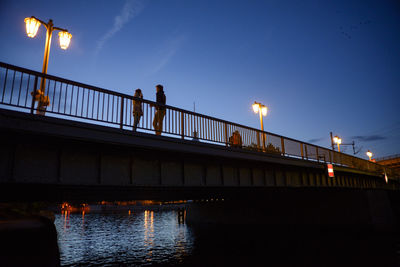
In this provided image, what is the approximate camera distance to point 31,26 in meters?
12.4

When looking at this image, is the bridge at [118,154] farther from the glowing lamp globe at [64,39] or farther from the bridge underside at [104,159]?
the glowing lamp globe at [64,39]

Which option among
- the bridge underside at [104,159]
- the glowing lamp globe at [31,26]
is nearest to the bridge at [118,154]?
the bridge underside at [104,159]

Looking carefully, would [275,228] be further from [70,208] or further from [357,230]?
[70,208]

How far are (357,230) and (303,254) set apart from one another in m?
12.0

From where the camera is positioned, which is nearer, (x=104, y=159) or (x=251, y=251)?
(x=104, y=159)

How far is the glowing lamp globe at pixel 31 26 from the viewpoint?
12.4 meters

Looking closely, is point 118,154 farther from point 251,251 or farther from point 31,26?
point 251,251

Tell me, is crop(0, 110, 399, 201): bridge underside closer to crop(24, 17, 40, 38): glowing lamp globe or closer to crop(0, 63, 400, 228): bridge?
crop(0, 63, 400, 228): bridge

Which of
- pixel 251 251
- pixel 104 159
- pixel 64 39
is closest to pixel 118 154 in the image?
pixel 104 159

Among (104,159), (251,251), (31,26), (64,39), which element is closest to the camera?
(104,159)

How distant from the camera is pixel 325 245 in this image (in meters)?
19.9

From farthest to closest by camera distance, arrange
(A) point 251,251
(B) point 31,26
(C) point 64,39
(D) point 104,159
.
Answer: (A) point 251,251 → (C) point 64,39 → (B) point 31,26 → (D) point 104,159

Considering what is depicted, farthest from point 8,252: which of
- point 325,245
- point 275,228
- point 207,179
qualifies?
point 275,228

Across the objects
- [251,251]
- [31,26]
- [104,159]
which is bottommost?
[251,251]
